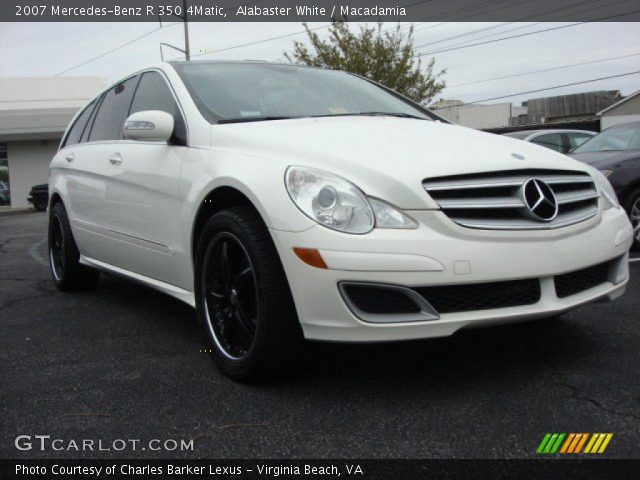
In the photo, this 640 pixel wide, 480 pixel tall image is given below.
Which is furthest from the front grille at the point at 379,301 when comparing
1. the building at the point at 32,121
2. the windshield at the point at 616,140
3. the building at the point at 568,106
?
the building at the point at 568,106

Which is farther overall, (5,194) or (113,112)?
(5,194)

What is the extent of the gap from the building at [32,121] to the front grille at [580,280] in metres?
28.4

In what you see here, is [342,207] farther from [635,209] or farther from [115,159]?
[635,209]

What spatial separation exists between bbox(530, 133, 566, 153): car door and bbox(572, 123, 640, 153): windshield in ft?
11.8

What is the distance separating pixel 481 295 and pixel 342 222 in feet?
2.05

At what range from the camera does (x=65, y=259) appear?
5.37m

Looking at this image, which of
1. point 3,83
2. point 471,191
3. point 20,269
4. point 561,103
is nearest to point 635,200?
point 471,191

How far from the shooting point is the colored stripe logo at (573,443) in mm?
2314

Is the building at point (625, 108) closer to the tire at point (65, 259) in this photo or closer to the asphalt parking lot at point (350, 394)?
the tire at point (65, 259)

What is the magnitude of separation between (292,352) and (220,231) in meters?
0.66

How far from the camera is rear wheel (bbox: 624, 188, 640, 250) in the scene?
21.3ft

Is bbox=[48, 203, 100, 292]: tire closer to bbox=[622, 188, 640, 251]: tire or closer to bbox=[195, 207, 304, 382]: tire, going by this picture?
bbox=[195, 207, 304, 382]: tire

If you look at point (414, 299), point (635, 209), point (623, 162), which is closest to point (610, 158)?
point (623, 162)
